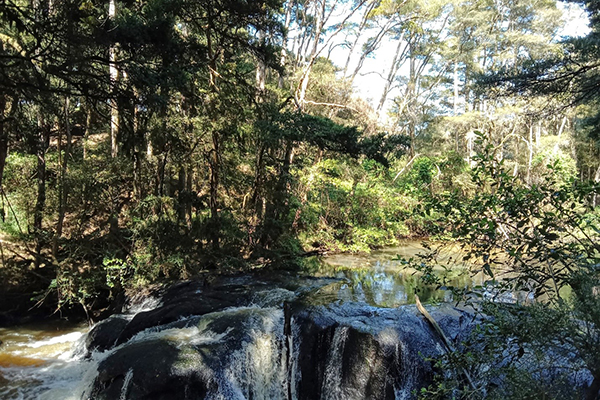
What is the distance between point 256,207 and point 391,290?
4.16 meters

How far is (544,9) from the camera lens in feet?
74.2

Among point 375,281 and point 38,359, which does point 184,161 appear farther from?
point 375,281

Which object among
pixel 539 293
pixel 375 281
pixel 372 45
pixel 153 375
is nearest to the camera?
pixel 539 293

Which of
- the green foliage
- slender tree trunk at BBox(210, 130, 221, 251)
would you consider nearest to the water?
slender tree trunk at BBox(210, 130, 221, 251)

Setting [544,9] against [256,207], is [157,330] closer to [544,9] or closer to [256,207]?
[256,207]

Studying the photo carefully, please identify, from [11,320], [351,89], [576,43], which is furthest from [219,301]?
[351,89]

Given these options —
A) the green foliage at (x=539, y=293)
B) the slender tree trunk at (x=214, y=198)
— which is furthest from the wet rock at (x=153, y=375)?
the slender tree trunk at (x=214, y=198)

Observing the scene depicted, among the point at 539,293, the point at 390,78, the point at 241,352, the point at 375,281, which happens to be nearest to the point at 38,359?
the point at 241,352

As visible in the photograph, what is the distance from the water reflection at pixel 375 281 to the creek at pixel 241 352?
69cm

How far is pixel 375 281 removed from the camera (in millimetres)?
10281

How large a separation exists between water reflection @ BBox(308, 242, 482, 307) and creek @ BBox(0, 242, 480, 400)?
69 cm

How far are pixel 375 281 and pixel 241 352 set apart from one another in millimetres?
5559

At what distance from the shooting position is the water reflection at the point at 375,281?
8.20 meters

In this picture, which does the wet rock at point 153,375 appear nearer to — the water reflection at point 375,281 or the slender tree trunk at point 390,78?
the water reflection at point 375,281
